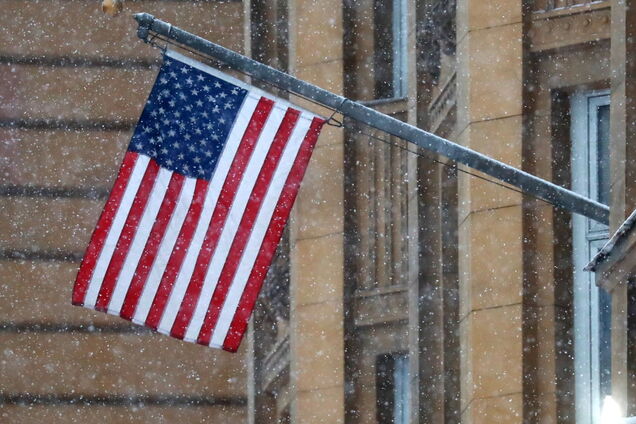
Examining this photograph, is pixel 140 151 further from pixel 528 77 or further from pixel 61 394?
pixel 61 394

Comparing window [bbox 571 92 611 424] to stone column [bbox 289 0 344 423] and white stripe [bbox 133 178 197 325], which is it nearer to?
white stripe [bbox 133 178 197 325]

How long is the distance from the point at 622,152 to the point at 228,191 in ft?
8.73

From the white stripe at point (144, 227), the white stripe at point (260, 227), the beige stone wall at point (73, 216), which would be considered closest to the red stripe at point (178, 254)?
the white stripe at point (144, 227)

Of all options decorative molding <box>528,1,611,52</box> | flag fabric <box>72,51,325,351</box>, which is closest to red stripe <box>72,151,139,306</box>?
flag fabric <box>72,51,325,351</box>

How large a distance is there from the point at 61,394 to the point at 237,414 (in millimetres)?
2214

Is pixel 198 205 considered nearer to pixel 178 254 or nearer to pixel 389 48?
pixel 178 254

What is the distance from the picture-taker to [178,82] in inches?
539

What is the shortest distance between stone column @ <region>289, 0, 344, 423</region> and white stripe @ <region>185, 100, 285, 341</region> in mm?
7080

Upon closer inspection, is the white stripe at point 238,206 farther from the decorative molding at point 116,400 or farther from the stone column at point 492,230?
the decorative molding at point 116,400

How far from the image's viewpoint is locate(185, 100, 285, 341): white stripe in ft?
44.9

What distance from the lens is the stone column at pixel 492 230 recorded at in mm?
16031

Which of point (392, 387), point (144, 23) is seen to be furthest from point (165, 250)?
point (392, 387)

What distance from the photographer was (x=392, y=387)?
68.1ft

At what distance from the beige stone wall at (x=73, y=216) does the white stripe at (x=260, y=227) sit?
11133mm
